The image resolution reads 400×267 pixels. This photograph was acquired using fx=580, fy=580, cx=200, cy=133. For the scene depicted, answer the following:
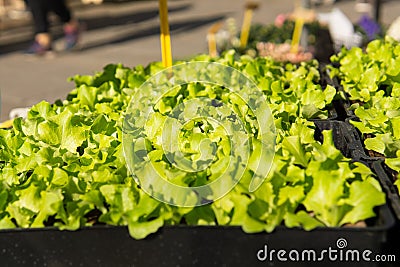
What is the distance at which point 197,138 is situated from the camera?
1.45 m

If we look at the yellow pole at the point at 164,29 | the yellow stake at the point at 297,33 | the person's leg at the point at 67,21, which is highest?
the yellow pole at the point at 164,29

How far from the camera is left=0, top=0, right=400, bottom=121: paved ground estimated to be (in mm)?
6282

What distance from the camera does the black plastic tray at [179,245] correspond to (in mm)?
1119

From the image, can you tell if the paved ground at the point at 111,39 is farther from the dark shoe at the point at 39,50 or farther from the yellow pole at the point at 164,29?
the yellow pole at the point at 164,29

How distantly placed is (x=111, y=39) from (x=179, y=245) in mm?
8100

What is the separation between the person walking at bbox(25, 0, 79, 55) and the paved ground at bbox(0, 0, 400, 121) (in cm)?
18

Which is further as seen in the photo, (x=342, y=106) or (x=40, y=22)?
(x=40, y=22)

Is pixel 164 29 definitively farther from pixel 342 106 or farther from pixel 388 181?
pixel 388 181

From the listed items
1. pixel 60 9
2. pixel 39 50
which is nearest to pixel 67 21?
pixel 60 9

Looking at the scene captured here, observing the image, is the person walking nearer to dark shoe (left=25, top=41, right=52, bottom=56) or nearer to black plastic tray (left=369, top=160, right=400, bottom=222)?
dark shoe (left=25, top=41, right=52, bottom=56)

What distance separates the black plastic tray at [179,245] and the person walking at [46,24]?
678 cm

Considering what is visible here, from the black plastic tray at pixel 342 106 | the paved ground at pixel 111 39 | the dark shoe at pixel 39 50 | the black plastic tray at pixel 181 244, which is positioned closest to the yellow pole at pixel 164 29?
the black plastic tray at pixel 342 106

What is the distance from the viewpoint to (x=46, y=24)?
762 centimetres

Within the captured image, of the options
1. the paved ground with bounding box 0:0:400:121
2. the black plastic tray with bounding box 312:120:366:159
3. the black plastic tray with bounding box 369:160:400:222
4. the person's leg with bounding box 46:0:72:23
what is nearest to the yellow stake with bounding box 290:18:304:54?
the paved ground with bounding box 0:0:400:121
